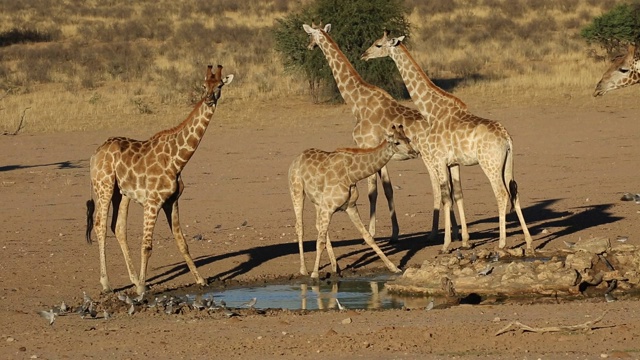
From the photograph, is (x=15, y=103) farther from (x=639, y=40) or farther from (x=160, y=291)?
(x=160, y=291)

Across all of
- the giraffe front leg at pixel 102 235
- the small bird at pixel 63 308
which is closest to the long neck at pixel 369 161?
the giraffe front leg at pixel 102 235

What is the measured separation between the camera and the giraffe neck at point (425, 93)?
14.7 meters

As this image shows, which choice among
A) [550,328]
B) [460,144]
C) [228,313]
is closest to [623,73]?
[460,144]

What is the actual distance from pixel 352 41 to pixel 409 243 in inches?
607

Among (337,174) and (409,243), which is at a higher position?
(337,174)

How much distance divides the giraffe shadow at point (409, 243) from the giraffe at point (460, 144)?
0.78m

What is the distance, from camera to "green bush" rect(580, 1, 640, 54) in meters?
34.4

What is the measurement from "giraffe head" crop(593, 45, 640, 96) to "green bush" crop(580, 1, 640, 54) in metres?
20.7

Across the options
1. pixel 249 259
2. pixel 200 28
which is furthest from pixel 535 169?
pixel 200 28

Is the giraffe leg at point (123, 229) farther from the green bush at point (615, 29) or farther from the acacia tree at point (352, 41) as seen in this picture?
the green bush at point (615, 29)

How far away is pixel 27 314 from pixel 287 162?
11035mm

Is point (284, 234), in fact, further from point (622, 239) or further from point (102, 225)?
point (622, 239)

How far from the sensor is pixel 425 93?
49.0 feet

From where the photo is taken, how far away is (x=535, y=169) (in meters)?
21.0
